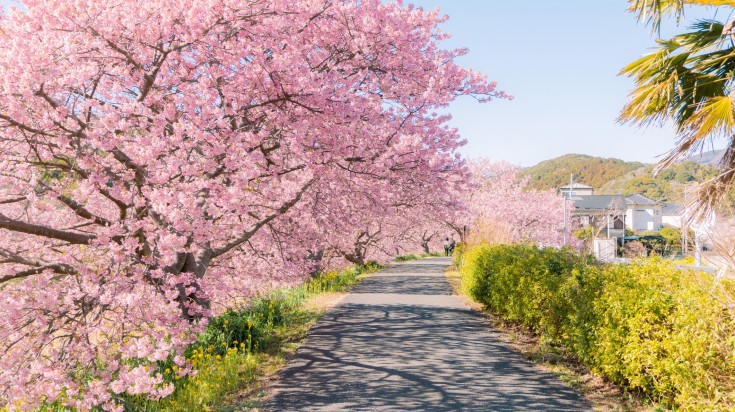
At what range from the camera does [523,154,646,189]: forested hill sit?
115 meters

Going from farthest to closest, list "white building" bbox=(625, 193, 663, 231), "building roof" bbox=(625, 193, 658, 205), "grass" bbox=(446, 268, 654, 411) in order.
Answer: "white building" bbox=(625, 193, 663, 231) → "building roof" bbox=(625, 193, 658, 205) → "grass" bbox=(446, 268, 654, 411)

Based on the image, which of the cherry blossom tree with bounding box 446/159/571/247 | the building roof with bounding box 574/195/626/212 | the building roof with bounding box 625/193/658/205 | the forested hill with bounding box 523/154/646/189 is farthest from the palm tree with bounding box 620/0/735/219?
the forested hill with bounding box 523/154/646/189

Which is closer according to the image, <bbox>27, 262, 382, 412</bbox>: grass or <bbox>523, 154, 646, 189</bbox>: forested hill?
<bbox>27, 262, 382, 412</bbox>: grass

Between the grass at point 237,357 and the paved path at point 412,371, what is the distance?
1.07 ft

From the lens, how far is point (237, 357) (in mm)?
7559

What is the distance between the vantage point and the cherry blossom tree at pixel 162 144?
501cm

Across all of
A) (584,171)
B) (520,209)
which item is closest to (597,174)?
(584,171)

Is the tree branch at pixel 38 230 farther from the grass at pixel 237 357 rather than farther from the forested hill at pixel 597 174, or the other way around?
the forested hill at pixel 597 174

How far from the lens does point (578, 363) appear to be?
7.53 meters

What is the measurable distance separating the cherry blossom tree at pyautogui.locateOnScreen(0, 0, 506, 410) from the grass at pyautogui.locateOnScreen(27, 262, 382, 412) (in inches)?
15.5

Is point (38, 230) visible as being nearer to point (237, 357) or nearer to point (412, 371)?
point (237, 357)

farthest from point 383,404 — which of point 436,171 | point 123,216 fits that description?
point 436,171

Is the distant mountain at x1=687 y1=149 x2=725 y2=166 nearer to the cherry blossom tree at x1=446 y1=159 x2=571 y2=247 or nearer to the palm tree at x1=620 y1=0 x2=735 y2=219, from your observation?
the palm tree at x1=620 y1=0 x2=735 y2=219

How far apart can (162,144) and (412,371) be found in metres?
4.51
